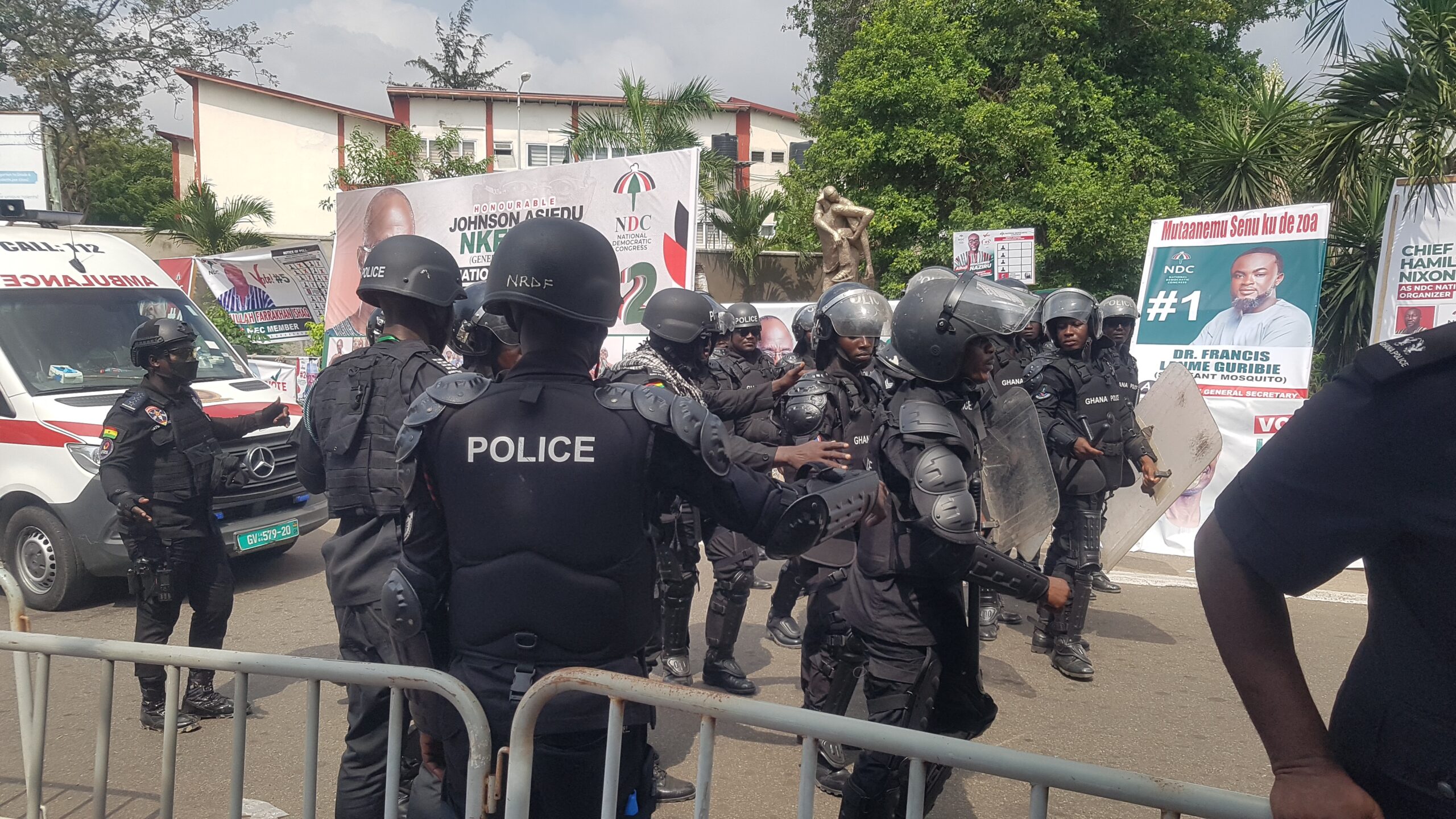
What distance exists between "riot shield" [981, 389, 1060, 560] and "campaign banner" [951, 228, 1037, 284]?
7618 millimetres

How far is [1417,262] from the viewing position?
25.9ft

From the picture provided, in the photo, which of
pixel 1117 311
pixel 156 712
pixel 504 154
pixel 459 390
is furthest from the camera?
pixel 504 154

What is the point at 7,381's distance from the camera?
6.50 meters

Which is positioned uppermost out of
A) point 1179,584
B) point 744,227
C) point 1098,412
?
point 744,227

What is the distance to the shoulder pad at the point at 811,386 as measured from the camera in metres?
4.64

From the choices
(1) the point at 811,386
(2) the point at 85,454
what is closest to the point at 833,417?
(1) the point at 811,386

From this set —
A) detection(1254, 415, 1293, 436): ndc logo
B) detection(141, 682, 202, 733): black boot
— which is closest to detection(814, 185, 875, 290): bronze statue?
detection(1254, 415, 1293, 436): ndc logo

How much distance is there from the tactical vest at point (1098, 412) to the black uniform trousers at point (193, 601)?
4556 mm

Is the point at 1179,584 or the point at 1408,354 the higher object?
the point at 1408,354

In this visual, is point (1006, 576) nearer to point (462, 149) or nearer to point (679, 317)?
point (679, 317)

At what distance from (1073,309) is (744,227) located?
1359 cm

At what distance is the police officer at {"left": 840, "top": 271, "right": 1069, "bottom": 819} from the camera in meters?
2.92

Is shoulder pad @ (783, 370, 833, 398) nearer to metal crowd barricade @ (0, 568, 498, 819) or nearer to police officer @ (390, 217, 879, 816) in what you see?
police officer @ (390, 217, 879, 816)

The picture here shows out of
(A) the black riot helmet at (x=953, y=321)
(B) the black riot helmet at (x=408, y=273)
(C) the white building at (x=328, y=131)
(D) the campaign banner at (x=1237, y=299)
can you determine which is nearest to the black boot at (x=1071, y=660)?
(A) the black riot helmet at (x=953, y=321)
